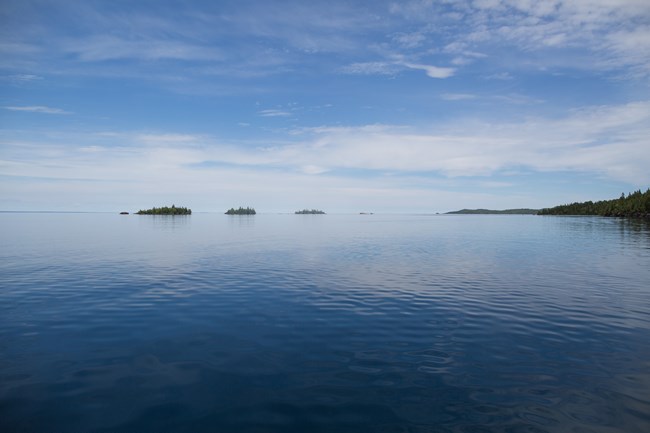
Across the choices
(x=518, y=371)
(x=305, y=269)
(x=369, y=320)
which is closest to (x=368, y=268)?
(x=305, y=269)

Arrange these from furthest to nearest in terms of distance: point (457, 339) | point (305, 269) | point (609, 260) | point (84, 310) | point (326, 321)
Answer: point (609, 260), point (305, 269), point (84, 310), point (326, 321), point (457, 339)

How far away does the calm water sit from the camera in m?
11.6

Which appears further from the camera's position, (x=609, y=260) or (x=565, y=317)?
(x=609, y=260)

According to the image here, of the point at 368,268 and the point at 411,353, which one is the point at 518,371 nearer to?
the point at 411,353

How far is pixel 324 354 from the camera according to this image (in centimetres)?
1658

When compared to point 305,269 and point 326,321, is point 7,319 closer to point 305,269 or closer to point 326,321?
point 326,321

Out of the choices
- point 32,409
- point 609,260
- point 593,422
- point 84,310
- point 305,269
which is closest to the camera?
point 593,422

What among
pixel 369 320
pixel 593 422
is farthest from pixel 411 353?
pixel 593 422

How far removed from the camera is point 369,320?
71.4 ft

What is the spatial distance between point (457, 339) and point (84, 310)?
2344cm

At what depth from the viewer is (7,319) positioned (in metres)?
21.8

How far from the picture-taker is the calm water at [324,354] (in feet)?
38.0

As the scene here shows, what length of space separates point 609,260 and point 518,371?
44661mm

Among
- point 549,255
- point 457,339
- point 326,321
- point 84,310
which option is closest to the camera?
point 457,339
